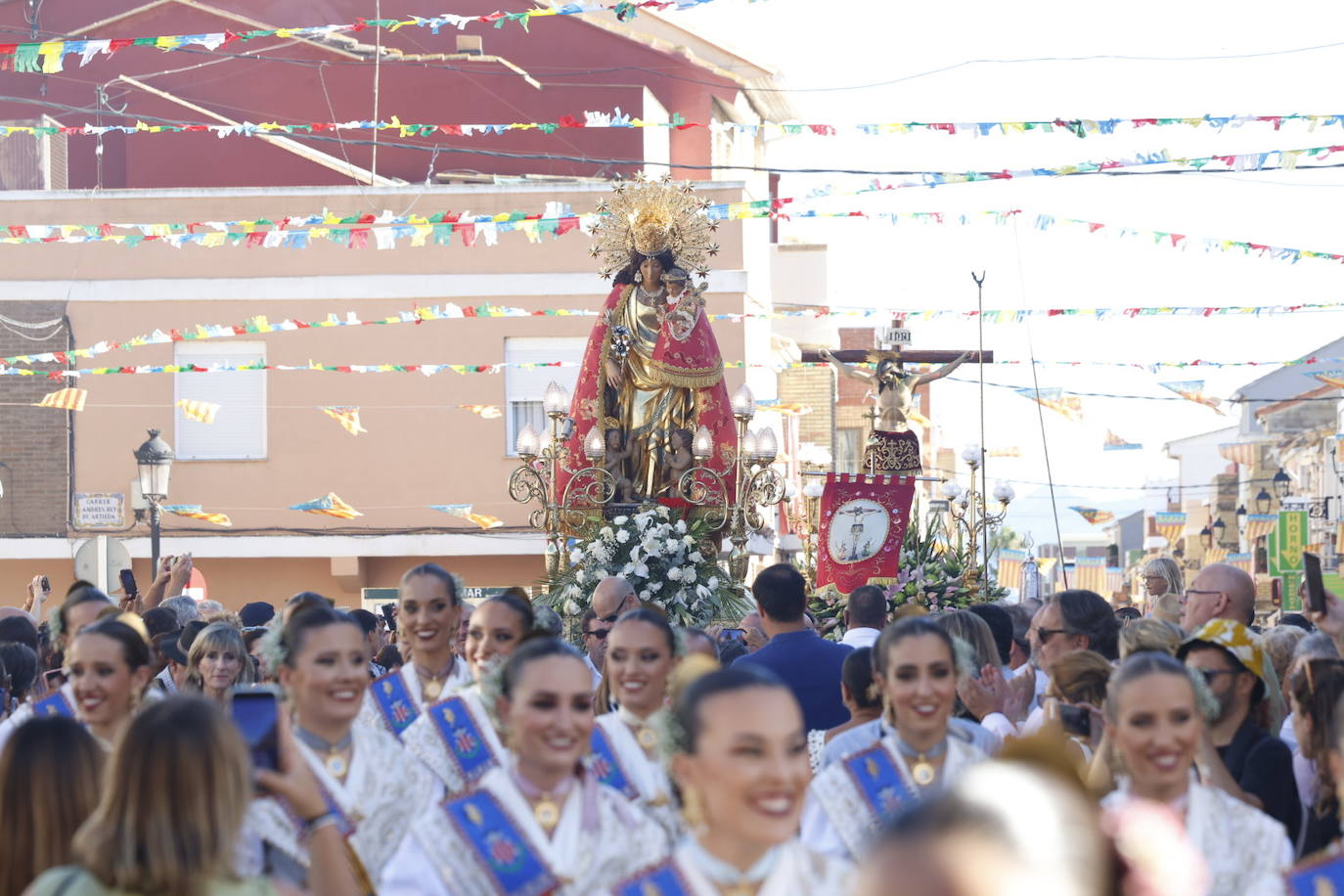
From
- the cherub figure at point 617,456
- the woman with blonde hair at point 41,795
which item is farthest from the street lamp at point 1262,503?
the woman with blonde hair at point 41,795

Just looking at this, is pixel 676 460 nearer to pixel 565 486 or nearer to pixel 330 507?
pixel 565 486

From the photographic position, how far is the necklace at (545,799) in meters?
4.29

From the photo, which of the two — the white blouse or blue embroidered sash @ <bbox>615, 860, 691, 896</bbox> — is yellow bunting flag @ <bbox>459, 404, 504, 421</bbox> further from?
blue embroidered sash @ <bbox>615, 860, 691, 896</bbox>

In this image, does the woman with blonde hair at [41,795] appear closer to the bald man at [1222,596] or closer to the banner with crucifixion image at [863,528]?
the bald man at [1222,596]

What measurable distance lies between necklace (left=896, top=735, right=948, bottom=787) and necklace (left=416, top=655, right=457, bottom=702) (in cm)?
185

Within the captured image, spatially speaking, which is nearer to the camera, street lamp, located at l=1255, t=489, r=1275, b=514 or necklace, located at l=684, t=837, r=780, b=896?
necklace, located at l=684, t=837, r=780, b=896

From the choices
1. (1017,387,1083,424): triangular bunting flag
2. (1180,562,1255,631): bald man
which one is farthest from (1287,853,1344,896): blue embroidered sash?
(1017,387,1083,424): triangular bunting flag

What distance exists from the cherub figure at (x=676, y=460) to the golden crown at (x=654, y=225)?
1.17 metres

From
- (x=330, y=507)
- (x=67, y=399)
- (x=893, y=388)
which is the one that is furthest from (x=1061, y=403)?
(x=67, y=399)

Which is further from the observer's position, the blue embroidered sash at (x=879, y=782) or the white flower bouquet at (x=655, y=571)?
the white flower bouquet at (x=655, y=571)

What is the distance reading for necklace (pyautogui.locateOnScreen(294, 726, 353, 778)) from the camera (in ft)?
15.9

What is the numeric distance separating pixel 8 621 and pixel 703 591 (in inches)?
180

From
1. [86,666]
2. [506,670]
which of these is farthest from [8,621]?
[506,670]

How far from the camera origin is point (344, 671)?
5012 mm
